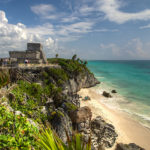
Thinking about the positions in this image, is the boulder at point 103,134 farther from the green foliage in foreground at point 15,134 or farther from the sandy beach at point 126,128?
the green foliage in foreground at point 15,134

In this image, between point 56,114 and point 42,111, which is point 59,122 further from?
point 42,111

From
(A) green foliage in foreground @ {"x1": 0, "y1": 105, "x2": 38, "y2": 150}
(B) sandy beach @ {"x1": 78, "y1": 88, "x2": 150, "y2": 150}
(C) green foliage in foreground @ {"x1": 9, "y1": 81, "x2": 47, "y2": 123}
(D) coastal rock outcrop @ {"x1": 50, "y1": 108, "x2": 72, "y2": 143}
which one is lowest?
(B) sandy beach @ {"x1": 78, "y1": 88, "x2": 150, "y2": 150}

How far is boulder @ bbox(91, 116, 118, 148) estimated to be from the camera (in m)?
14.0

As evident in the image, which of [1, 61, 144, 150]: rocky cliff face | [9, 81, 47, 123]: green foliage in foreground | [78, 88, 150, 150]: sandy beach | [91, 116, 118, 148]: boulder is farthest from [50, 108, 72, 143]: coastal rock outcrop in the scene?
[78, 88, 150, 150]: sandy beach

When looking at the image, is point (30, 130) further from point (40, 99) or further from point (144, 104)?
point (144, 104)

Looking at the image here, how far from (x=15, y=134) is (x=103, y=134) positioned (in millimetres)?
13744

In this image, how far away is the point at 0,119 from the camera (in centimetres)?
455

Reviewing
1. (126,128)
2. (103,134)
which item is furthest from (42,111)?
(126,128)

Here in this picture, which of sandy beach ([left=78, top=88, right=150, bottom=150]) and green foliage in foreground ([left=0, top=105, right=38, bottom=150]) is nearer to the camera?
green foliage in foreground ([left=0, top=105, right=38, bottom=150])

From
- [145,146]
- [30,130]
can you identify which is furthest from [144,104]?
[30,130]

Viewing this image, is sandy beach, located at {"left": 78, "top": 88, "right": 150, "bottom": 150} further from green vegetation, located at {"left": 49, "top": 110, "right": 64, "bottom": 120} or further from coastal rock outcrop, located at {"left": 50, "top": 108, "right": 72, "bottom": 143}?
green vegetation, located at {"left": 49, "top": 110, "right": 64, "bottom": 120}

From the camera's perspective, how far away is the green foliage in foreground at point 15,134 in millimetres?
3830

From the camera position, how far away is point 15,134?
4262mm

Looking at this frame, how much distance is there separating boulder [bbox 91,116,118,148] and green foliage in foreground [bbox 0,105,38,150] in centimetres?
1158
